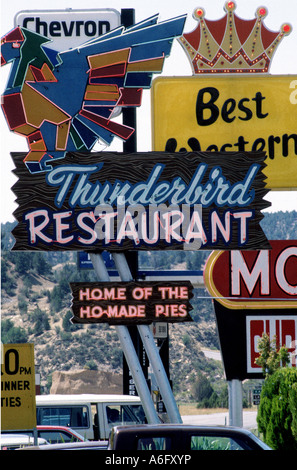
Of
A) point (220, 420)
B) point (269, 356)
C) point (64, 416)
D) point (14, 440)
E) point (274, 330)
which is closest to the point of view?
point (14, 440)

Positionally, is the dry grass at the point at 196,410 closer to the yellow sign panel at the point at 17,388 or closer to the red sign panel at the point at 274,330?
the red sign panel at the point at 274,330

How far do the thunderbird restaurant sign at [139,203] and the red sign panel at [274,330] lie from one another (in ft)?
8.02

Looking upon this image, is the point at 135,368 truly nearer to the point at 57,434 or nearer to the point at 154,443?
the point at 57,434

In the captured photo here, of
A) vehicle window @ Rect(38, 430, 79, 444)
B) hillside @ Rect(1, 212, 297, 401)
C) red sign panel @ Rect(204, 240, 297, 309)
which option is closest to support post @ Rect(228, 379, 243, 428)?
red sign panel @ Rect(204, 240, 297, 309)

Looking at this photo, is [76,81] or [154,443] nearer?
[154,443]

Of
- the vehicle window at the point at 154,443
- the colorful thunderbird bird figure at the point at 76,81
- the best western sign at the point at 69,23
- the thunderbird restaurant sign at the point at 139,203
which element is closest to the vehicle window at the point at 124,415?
the thunderbird restaurant sign at the point at 139,203

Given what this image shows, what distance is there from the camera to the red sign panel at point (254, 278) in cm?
1941

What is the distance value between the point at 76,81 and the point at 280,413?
8029mm

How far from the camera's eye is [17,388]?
45.5 ft

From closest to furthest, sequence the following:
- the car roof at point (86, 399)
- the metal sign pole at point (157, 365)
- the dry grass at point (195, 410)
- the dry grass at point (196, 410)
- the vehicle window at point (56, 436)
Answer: the metal sign pole at point (157, 365) < the vehicle window at point (56, 436) < the car roof at point (86, 399) < the dry grass at point (196, 410) < the dry grass at point (195, 410)

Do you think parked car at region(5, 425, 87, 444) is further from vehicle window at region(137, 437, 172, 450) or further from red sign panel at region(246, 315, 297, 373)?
vehicle window at region(137, 437, 172, 450)

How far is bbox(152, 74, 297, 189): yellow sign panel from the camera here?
1961 centimetres

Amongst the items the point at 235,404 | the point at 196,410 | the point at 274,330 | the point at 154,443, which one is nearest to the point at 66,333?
the point at 196,410
